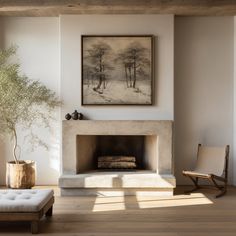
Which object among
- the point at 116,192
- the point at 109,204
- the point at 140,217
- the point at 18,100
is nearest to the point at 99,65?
the point at 18,100

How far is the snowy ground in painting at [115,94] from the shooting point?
5914 millimetres

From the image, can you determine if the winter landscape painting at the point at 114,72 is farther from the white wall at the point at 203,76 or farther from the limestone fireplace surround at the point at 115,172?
→ the white wall at the point at 203,76

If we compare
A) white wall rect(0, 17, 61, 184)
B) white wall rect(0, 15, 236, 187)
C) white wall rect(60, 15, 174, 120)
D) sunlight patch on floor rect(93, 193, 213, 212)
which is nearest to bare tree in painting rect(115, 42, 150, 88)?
white wall rect(60, 15, 174, 120)

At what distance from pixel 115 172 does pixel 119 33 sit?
2.17m

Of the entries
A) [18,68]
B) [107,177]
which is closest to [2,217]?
[107,177]

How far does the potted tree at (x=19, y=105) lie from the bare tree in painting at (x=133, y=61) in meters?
1.18

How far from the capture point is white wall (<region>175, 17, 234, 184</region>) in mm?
6270

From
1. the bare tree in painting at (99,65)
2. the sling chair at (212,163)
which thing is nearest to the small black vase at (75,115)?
the bare tree in painting at (99,65)

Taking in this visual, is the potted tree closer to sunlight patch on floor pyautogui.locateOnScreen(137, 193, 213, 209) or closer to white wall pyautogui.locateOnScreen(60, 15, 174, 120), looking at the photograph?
white wall pyautogui.locateOnScreen(60, 15, 174, 120)

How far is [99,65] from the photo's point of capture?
5.93m

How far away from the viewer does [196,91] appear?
20.7 ft

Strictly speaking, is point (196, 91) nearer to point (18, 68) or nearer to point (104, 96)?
point (104, 96)

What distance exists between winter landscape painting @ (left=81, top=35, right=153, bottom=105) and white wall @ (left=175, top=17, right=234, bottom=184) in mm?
718

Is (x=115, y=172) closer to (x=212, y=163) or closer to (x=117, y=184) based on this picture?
(x=117, y=184)
